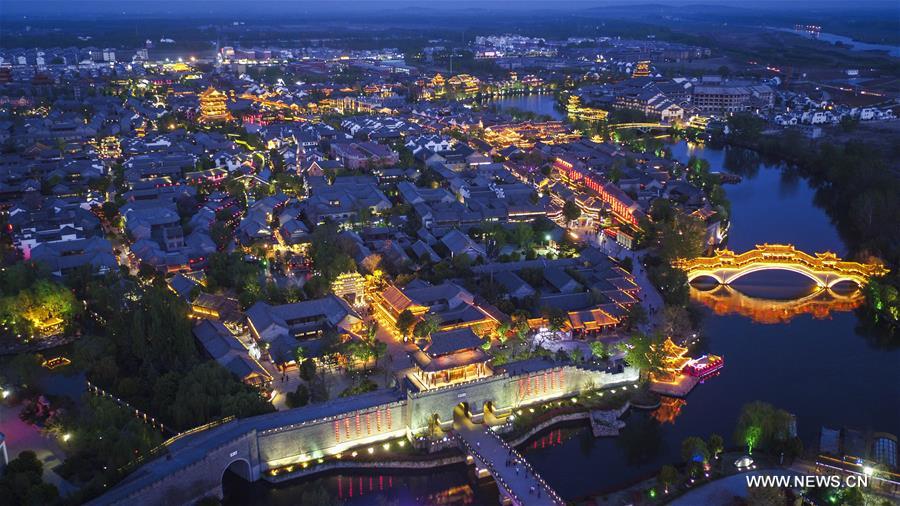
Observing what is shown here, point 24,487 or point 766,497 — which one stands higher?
point 766,497

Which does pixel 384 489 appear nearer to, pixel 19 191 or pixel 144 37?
pixel 19 191

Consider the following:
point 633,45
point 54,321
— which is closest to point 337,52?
point 633,45

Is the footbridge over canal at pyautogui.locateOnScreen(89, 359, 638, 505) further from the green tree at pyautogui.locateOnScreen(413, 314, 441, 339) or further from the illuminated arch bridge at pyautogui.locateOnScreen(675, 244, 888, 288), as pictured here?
the illuminated arch bridge at pyautogui.locateOnScreen(675, 244, 888, 288)

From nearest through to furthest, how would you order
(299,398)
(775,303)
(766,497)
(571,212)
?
1. (766,497)
2. (299,398)
3. (775,303)
4. (571,212)

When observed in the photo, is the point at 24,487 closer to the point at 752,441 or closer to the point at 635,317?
the point at 752,441

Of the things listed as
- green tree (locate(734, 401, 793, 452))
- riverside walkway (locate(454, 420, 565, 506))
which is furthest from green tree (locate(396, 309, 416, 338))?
green tree (locate(734, 401, 793, 452))

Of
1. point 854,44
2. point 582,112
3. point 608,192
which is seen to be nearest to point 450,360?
point 608,192
